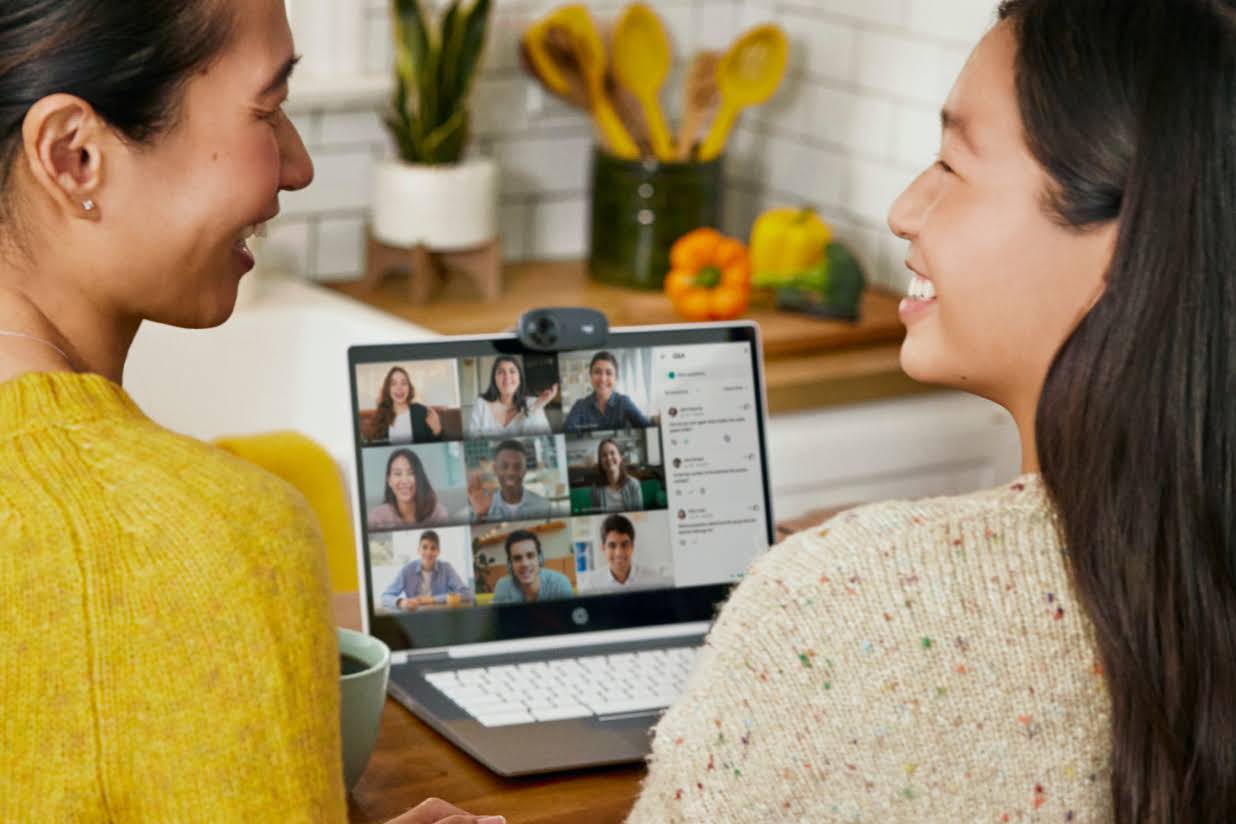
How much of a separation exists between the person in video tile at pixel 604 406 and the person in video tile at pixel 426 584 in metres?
0.17

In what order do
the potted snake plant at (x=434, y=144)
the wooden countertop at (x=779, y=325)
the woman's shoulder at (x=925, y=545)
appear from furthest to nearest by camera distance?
1. the potted snake plant at (x=434, y=144)
2. the wooden countertop at (x=779, y=325)
3. the woman's shoulder at (x=925, y=545)

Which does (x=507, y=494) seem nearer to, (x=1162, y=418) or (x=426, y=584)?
(x=426, y=584)

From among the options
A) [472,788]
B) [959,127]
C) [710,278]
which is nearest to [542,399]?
[472,788]

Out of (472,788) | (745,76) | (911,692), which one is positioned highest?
(745,76)

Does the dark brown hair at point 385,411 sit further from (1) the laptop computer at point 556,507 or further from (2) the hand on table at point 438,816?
(2) the hand on table at point 438,816

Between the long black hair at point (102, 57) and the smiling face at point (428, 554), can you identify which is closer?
the long black hair at point (102, 57)

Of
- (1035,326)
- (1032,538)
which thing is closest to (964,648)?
A: (1032,538)

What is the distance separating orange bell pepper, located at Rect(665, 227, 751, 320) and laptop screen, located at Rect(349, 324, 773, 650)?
127cm

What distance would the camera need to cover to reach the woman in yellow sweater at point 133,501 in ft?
2.85

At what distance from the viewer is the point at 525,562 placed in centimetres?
158

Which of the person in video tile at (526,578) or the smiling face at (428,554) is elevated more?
the smiling face at (428,554)

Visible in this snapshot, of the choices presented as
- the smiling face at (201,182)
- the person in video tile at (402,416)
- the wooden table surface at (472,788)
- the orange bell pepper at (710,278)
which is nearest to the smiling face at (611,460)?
the person in video tile at (402,416)

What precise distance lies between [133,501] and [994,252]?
589mm

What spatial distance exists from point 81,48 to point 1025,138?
1.93ft
